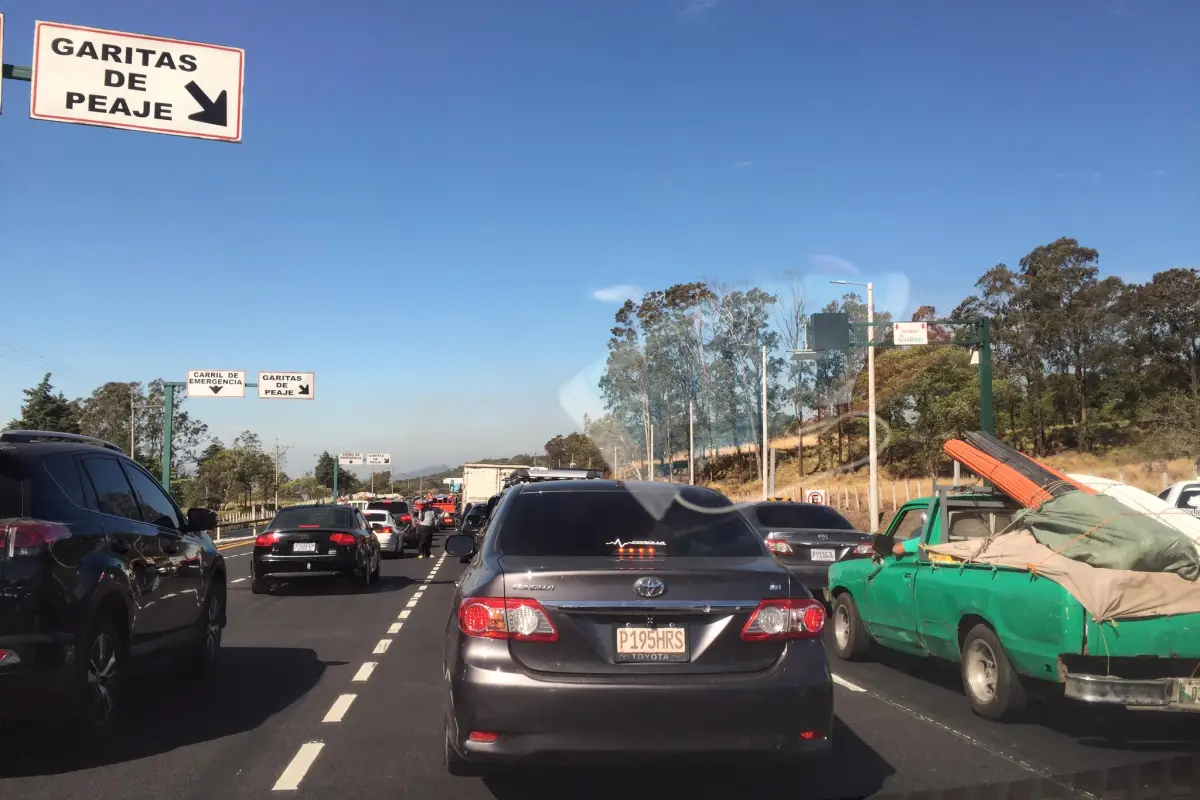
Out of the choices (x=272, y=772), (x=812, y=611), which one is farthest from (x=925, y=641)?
(x=272, y=772)

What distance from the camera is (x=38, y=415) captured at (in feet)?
221

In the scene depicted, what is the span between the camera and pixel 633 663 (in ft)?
14.9

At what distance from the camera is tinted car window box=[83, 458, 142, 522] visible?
6.81m

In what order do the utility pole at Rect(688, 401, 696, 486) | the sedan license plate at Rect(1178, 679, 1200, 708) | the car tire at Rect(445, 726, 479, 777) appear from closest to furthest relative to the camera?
the car tire at Rect(445, 726, 479, 777) < the sedan license plate at Rect(1178, 679, 1200, 708) < the utility pole at Rect(688, 401, 696, 486)

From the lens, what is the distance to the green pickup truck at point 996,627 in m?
5.93

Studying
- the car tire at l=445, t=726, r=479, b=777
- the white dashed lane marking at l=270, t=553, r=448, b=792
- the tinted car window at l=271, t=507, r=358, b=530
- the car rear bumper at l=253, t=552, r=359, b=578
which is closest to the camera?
the car tire at l=445, t=726, r=479, b=777

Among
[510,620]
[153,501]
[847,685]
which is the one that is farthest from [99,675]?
[847,685]

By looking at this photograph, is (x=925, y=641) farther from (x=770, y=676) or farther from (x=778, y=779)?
(x=770, y=676)

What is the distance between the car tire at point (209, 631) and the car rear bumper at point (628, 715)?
15.7 ft

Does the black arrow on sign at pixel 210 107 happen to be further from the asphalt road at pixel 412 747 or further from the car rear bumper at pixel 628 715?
the car rear bumper at pixel 628 715

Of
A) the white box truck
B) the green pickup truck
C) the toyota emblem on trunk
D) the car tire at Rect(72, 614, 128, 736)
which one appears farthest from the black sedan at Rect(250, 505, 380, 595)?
the white box truck

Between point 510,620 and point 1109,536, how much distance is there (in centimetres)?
408

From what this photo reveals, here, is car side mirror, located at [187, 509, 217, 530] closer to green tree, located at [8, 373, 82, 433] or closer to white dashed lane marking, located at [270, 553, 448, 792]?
white dashed lane marking, located at [270, 553, 448, 792]

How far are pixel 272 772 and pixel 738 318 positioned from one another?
54.3 meters
